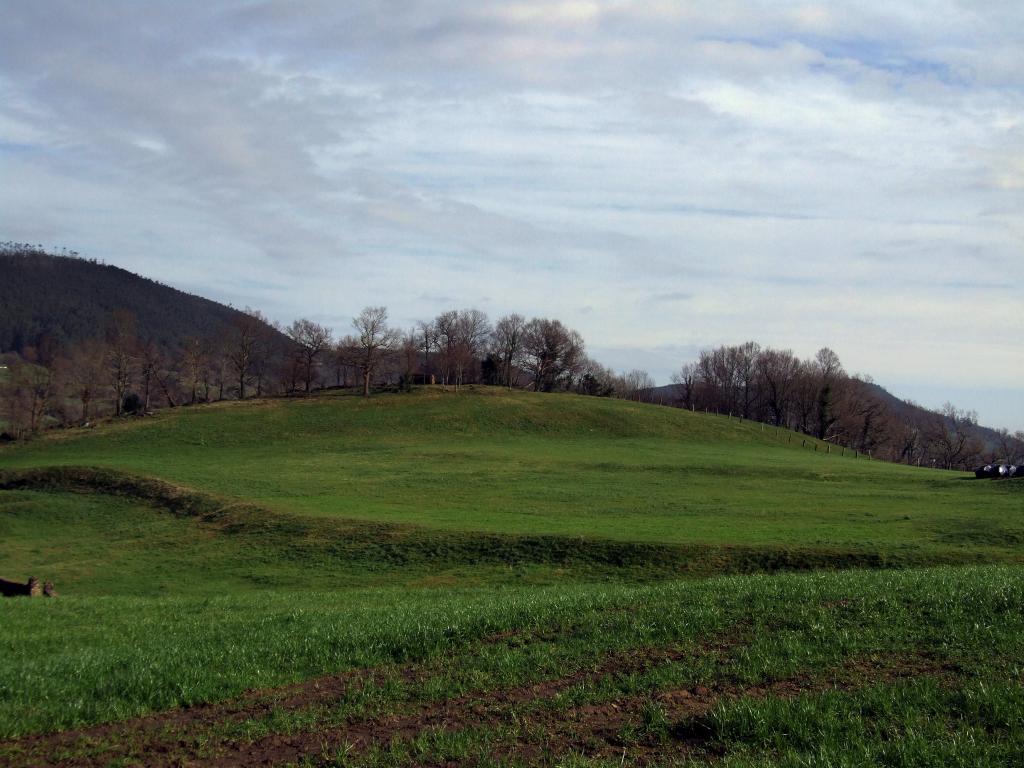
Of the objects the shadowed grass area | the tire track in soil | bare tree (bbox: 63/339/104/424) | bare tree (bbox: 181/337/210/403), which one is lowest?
the shadowed grass area

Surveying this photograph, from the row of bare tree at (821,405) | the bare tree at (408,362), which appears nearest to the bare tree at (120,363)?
the bare tree at (408,362)

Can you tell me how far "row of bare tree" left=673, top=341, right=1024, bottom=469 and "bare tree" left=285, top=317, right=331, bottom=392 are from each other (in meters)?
72.7

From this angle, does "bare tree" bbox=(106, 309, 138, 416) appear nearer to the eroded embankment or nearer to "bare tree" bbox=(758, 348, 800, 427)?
the eroded embankment

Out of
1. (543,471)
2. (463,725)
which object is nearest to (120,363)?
(543,471)

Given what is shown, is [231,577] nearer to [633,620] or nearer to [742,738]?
[633,620]

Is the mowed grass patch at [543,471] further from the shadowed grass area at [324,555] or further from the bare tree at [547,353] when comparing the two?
the bare tree at [547,353]

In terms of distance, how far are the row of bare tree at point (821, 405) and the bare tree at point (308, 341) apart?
7275 centimetres

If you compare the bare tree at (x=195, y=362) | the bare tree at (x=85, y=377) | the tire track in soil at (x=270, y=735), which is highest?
the bare tree at (x=195, y=362)

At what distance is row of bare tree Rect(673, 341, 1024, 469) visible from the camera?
140750 millimetres

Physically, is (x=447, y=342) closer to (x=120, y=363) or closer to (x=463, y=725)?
(x=120, y=363)

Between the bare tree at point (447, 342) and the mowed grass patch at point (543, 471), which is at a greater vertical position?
the bare tree at point (447, 342)

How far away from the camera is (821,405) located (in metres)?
135

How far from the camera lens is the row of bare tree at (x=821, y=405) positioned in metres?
141

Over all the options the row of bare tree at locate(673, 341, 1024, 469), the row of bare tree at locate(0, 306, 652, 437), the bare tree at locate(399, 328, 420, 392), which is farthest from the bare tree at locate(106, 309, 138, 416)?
the row of bare tree at locate(673, 341, 1024, 469)
